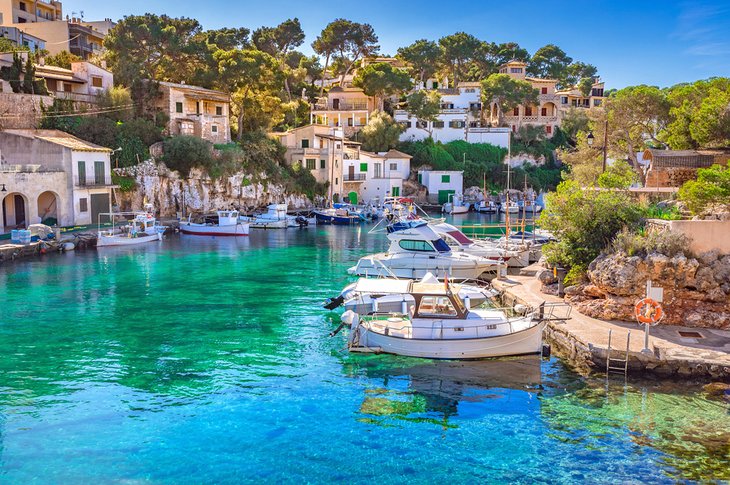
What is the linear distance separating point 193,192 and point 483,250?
31.7 meters

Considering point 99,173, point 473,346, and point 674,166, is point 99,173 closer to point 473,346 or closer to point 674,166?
point 473,346

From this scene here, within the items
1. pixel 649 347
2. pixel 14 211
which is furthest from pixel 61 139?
pixel 649 347

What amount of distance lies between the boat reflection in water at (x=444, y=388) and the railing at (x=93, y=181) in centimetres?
3385

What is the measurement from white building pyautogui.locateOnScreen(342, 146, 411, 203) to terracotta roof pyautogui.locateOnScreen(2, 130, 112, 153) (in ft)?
99.8

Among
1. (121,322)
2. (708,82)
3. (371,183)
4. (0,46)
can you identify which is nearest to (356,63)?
(371,183)

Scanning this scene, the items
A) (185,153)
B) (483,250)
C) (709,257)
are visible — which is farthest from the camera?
(185,153)

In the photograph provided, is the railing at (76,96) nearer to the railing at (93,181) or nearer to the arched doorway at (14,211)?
the railing at (93,181)

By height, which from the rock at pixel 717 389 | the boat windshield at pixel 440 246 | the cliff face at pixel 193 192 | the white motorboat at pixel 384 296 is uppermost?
the cliff face at pixel 193 192

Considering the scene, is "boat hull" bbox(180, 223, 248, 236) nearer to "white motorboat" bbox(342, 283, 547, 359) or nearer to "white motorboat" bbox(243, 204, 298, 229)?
"white motorboat" bbox(243, 204, 298, 229)

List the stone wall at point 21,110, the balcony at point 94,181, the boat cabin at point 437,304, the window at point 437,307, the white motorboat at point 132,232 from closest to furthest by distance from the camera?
the boat cabin at point 437,304, the window at point 437,307, the white motorboat at point 132,232, the balcony at point 94,181, the stone wall at point 21,110

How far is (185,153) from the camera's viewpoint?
5406 centimetres

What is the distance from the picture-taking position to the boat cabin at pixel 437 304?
1936cm

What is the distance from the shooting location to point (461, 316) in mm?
19328

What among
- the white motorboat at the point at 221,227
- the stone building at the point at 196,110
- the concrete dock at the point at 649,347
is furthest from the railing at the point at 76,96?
the concrete dock at the point at 649,347
